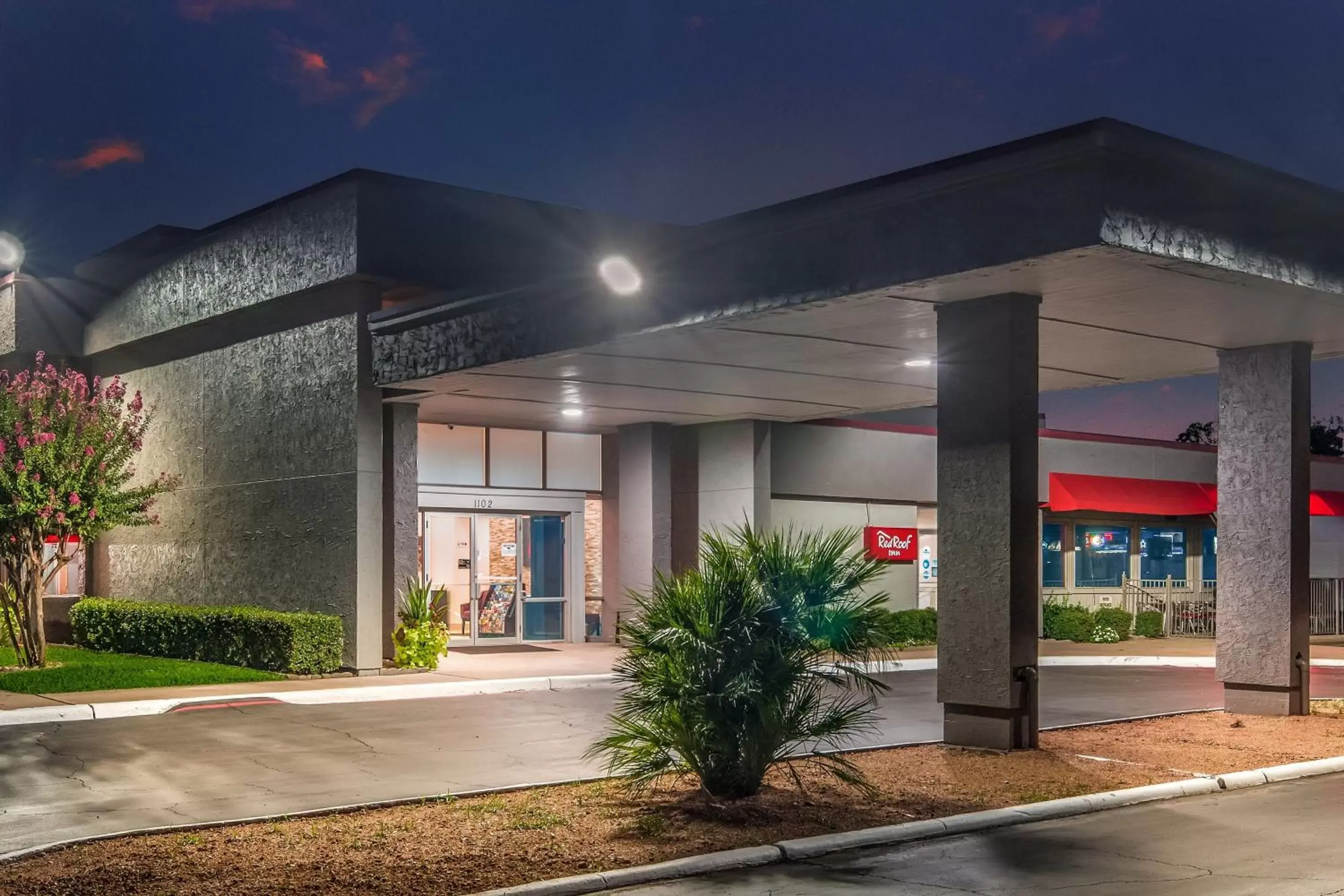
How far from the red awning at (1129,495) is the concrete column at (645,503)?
10032 mm

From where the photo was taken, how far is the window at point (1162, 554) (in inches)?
1458

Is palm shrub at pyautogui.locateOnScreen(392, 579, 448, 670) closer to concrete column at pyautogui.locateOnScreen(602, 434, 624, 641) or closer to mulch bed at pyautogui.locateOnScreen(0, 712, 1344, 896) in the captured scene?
concrete column at pyautogui.locateOnScreen(602, 434, 624, 641)

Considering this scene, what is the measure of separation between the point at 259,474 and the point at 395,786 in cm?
1281

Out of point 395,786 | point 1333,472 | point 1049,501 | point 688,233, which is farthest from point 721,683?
point 1333,472

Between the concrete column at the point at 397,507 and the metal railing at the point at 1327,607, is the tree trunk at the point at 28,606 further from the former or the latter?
the metal railing at the point at 1327,607

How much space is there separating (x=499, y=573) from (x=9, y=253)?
12.1 meters

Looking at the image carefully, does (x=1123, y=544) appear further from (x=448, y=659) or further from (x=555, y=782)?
(x=555, y=782)

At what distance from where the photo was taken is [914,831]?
10.0m

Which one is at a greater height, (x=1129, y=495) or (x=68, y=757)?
(x=1129, y=495)

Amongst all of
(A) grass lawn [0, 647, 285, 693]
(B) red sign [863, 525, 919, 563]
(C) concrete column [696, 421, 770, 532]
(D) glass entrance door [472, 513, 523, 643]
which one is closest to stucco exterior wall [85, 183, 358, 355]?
(A) grass lawn [0, 647, 285, 693]

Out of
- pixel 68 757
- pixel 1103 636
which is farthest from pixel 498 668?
pixel 1103 636

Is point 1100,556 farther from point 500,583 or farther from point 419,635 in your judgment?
point 419,635

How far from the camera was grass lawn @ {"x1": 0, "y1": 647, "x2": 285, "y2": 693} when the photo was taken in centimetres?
1908

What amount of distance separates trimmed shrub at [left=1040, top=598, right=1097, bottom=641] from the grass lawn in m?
18.1
